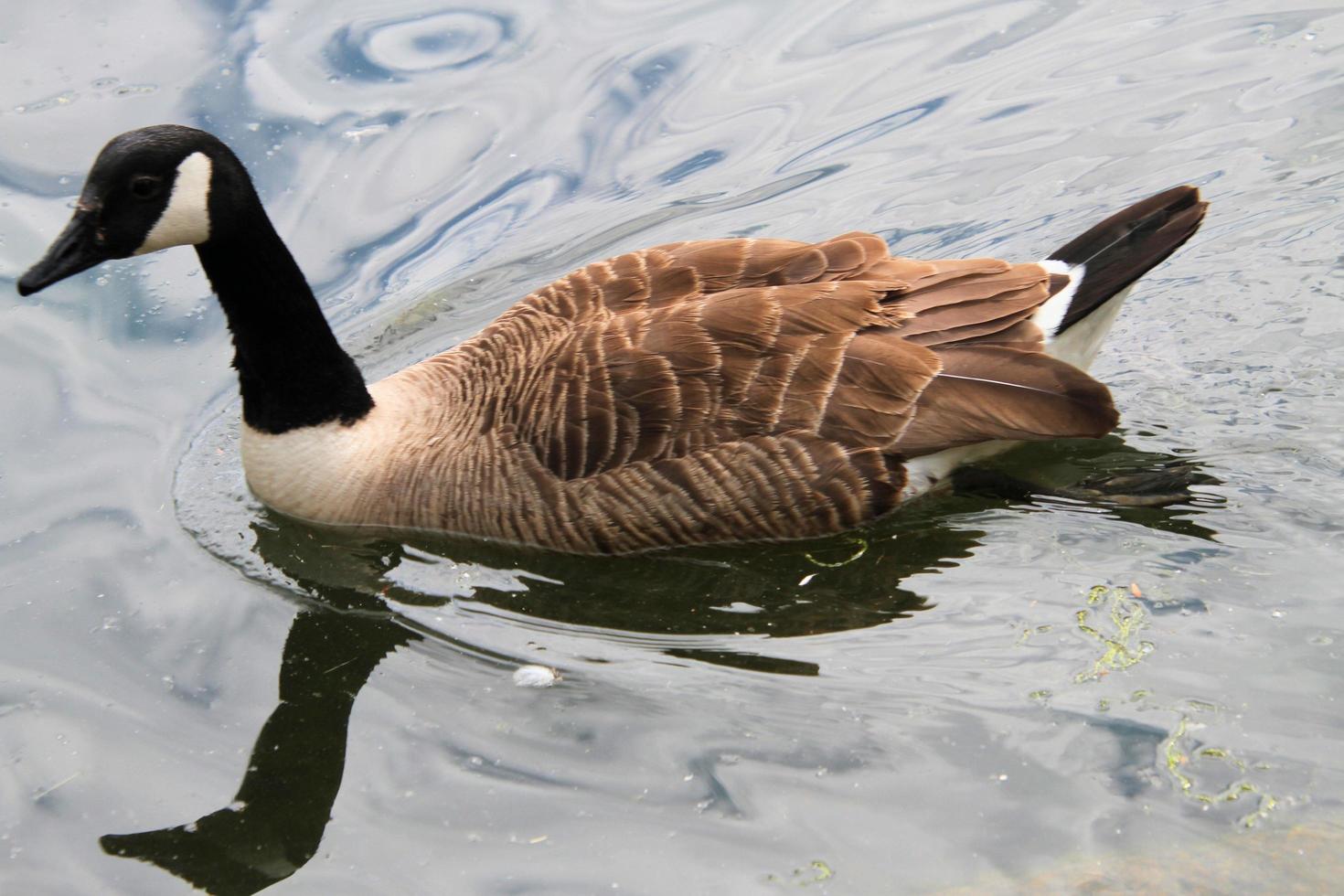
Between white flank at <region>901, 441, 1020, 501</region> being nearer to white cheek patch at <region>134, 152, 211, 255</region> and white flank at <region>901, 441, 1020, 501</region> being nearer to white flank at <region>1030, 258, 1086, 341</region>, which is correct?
white flank at <region>1030, 258, 1086, 341</region>

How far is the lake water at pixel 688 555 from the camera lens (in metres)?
4.87

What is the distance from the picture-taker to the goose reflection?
5648 millimetres

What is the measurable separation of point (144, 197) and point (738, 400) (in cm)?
267

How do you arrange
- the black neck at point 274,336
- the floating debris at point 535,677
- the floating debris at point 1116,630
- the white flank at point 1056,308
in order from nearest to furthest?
1. the floating debris at point 1116,630
2. the floating debris at point 535,677
3. the black neck at point 274,336
4. the white flank at point 1056,308

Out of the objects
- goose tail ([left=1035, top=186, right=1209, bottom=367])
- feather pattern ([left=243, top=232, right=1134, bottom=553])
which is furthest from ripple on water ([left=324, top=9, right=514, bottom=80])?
goose tail ([left=1035, top=186, right=1209, bottom=367])

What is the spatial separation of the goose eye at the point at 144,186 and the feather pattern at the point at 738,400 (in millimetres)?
1564

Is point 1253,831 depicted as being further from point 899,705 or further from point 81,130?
point 81,130

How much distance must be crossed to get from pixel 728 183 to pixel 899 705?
4.89 metres

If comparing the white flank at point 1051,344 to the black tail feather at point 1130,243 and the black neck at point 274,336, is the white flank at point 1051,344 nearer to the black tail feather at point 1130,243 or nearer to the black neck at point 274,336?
the black tail feather at point 1130,243

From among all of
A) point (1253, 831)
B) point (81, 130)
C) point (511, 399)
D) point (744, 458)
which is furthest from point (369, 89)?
point (1253, 831)

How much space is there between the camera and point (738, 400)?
6.03m

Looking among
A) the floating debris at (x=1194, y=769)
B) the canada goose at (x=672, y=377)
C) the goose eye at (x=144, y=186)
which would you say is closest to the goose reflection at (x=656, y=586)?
the canada goose at (x=672, y=377)

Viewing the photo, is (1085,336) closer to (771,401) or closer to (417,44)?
(771,401)

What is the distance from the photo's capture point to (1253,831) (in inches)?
179
